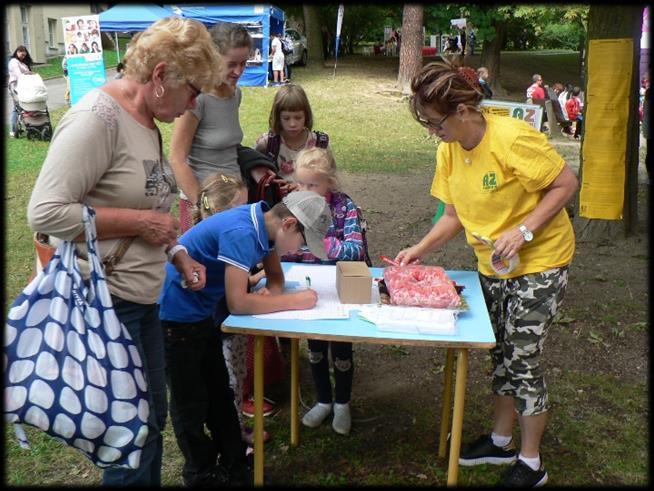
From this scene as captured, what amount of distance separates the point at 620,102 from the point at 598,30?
679mm

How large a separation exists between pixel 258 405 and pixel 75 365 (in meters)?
0.89

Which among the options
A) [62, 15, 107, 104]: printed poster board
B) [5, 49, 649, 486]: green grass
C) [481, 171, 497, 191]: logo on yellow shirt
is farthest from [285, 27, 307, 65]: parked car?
[481, 171, 497, 191]: logo on yellow shirt

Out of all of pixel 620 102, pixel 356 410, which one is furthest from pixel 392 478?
pixel 620 102

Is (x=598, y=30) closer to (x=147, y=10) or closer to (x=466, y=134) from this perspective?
(x=466, y=134)

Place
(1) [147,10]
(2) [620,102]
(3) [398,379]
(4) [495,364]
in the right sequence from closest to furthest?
(4) [495,364]
(3) [398,379]
(2) [620,102]
(1) [147,10]

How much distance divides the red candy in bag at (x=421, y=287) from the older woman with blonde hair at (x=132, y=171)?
0.87m

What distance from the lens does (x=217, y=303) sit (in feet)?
8.27

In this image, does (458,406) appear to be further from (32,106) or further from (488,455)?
(32,106)

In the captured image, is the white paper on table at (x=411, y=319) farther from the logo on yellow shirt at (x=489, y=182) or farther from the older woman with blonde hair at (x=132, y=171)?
the older woman with blonde hair at (x=132, y=171)

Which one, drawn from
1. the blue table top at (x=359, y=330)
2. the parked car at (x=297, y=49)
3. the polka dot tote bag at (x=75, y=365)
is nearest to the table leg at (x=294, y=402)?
the blue table top at (x=359, y=330)

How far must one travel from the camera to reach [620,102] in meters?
5.00

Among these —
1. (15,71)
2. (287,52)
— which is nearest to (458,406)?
(15,71)

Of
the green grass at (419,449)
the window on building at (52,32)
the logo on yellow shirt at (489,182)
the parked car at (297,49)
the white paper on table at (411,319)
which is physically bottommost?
the green grass at (419,449)

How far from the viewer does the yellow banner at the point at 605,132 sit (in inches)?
195
